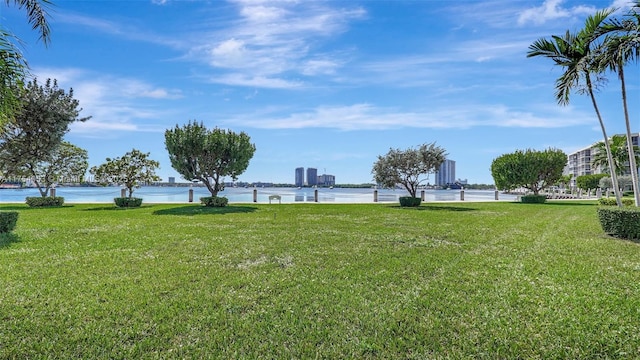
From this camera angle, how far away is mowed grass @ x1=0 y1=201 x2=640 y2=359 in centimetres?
→ 360

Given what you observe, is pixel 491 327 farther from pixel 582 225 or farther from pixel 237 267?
pixel 582 225

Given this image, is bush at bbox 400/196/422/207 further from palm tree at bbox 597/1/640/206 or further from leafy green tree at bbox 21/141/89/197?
leafy green tree at bbox 21/141/89/197

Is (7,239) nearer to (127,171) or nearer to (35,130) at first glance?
(35,130)

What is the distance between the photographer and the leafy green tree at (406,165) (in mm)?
24672

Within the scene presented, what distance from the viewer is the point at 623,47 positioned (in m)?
11.1

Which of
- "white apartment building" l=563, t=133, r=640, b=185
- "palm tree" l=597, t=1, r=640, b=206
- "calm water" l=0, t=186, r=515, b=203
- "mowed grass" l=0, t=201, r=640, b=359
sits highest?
"white apartment building" l=563, t=133, r=640, b=185

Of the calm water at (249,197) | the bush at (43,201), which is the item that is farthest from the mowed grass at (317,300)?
the calm water at (249,197)

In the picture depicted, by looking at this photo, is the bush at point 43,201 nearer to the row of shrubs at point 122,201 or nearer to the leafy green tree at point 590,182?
the row of shrubs at point 122,201

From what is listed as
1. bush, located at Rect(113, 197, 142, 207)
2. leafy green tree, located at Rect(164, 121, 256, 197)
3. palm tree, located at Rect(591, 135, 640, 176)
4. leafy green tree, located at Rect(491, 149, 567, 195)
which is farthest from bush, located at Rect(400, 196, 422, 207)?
palm tree, located at Rect(591, 135, 640, 176)

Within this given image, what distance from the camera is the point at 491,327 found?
4016 millimetres

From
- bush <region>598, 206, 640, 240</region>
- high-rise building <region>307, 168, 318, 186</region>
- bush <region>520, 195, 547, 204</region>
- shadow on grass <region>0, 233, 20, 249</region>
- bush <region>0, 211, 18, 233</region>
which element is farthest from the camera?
high-rise building <region>307, 168, 318, 186</region>

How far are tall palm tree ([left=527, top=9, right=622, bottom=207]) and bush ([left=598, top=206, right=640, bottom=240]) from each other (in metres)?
1.84

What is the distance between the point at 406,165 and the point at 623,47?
14.6m

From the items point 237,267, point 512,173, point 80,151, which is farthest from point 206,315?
point 512,173
